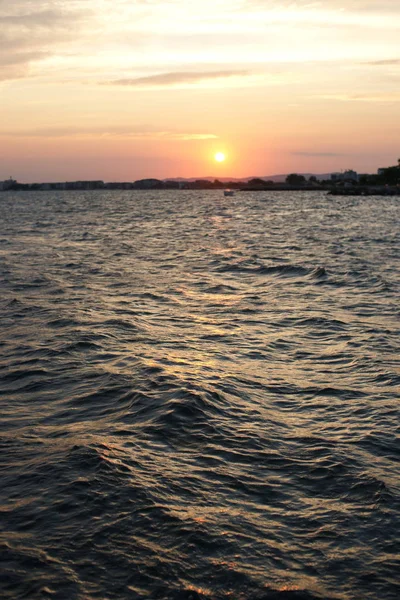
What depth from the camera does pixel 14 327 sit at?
22.0 m

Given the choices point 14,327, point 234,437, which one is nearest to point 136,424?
point 234,437

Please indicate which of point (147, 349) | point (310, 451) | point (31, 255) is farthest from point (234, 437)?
point (31, 255)

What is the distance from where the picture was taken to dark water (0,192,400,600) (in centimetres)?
837

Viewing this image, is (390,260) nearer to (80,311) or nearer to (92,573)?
(80,311)

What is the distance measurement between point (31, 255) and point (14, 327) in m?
25.4

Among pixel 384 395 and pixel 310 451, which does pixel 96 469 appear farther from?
pixel 384 395

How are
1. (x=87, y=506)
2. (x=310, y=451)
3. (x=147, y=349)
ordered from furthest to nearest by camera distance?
(x=147, y=349) < (x=310, y=451) < (x=87, y=506)

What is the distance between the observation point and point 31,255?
46.4 metres

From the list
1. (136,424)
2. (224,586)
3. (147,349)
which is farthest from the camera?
(147,349)

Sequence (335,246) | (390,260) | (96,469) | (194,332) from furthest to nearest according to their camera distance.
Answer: (335,246), (390,260), (194,332), (96,469)

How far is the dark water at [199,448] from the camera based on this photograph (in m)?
8.37

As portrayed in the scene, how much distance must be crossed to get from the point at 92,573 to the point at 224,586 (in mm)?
1688

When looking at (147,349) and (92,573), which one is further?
(147,349)

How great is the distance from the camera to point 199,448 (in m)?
12.1
